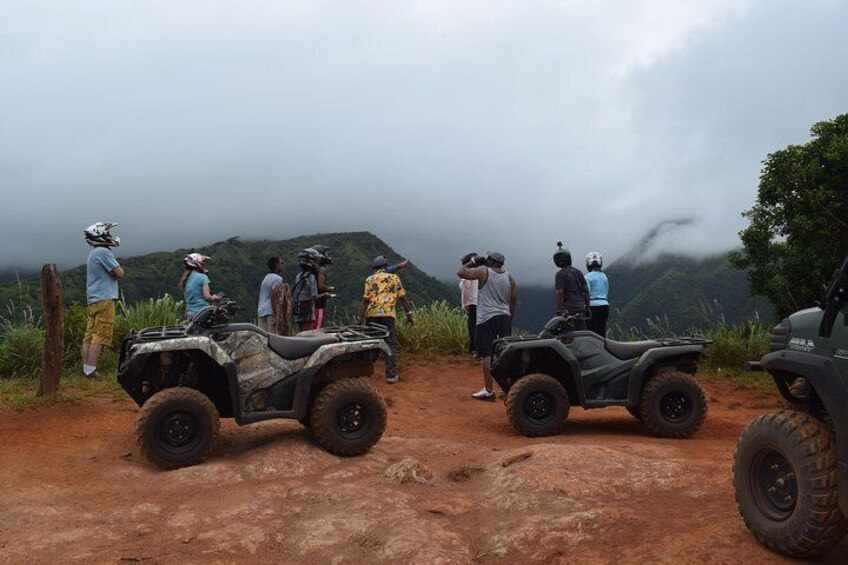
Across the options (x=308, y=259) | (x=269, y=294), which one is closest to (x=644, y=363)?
(x=308, y=259)

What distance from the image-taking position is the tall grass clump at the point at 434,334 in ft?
42.3

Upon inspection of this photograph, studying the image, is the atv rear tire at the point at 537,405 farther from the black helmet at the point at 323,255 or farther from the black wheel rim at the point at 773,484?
the black helmet at the point at 323,255

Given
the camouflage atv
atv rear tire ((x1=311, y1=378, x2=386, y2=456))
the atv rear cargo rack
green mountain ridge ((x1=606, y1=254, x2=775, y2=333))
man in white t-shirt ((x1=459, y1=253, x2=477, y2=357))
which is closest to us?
the camouflage atv

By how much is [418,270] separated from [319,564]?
40.6m

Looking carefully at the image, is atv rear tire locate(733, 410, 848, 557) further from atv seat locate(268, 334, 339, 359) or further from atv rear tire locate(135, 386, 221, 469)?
atv rear tire locate(135, 386, 221, 469)

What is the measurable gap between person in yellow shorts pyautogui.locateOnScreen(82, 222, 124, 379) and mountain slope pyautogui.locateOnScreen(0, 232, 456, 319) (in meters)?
25.9

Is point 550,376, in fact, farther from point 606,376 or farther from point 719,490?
point 719,490

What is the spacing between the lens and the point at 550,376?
24.8 feet

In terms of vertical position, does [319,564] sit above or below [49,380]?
below

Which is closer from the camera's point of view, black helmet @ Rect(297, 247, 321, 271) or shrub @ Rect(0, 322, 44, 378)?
black helmet @ Rect(297, 247, 321, 271)

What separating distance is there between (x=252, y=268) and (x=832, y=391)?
5364 cm

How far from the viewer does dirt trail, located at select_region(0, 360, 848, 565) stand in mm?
3982

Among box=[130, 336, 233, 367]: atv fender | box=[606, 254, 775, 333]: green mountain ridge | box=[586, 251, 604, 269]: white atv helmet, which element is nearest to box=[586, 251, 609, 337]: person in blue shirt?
box=[586, 251, 604, 269]: white atv helmet

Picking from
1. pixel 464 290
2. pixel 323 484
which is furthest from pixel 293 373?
pixel 464 290
